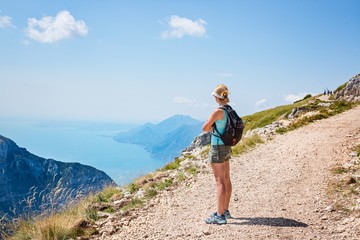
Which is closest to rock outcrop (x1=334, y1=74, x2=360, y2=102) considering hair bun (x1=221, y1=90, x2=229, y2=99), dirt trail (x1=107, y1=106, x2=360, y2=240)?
dirt trail (x1=107, y1=106, x2=360, y2=240)

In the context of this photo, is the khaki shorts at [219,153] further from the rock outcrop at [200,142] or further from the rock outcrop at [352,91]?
the rock outcrop at [352,91]

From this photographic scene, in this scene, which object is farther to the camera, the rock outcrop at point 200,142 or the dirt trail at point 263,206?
the rock outcrop at point 200,142

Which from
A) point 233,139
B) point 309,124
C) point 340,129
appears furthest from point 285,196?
point 309,124

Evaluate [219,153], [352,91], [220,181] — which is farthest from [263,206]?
[352,91]

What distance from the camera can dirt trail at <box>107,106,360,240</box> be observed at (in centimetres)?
672

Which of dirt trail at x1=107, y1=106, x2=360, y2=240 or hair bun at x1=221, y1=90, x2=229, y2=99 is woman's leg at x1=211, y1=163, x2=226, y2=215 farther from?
hair bun at x1=221, y1=90, x2=229, y2=99

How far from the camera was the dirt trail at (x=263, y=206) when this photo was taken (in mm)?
6723

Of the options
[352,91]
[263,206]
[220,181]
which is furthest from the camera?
[352,91]

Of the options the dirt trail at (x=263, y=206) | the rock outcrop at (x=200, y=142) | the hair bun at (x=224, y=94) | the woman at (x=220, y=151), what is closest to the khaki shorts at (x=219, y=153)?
the woman at (x=220, y=151)

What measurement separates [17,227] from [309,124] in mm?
24152

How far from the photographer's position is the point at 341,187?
9477 mm

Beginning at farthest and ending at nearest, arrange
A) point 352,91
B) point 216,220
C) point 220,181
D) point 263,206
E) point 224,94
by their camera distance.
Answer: point 352,91 < point 263,206 < point 216,220 < point 220,181 < point 224,94

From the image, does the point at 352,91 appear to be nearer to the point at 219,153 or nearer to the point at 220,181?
the point at 220,181

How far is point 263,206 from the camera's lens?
8.62m
